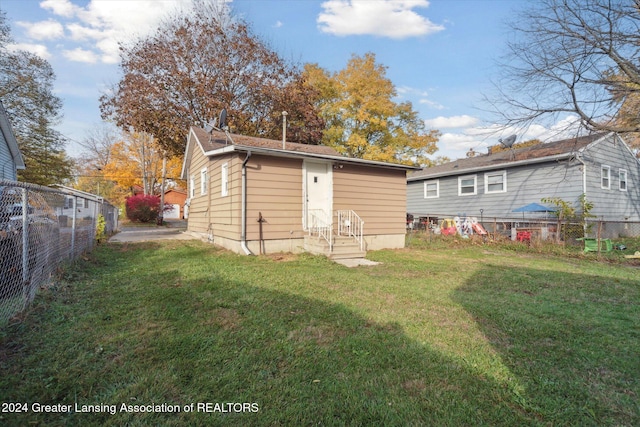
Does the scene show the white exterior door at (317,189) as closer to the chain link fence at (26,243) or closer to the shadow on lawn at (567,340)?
the shadow on lawn at (567,340)

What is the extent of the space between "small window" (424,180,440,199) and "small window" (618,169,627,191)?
765cm

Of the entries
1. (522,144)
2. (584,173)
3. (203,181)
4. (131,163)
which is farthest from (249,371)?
(522,144)

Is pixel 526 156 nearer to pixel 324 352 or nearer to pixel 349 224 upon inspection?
pixel 349 224

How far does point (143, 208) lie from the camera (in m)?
22.3

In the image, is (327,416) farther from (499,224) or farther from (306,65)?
(306,65)

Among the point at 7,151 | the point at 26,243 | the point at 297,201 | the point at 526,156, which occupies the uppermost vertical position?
the point at 7,151

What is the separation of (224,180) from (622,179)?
17344 mm

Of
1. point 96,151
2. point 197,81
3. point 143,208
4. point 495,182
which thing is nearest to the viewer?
point 495,182

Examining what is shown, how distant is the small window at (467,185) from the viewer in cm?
1505

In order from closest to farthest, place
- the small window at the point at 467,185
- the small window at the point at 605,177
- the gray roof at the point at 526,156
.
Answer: the gray roof at the point at 526,156
the small window at the point at 605,177
the small window at the point at 467,185

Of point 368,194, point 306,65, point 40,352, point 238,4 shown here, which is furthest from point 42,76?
point 40,352

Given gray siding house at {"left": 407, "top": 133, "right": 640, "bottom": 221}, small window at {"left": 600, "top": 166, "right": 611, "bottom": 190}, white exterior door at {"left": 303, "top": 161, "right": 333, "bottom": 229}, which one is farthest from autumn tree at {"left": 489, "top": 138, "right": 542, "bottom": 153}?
white exterior door at {"left": 303, "top": 161, "right": 333, "bottom": 229}

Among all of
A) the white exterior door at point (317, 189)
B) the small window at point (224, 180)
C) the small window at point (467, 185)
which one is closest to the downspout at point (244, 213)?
the small window at point (224, 180)

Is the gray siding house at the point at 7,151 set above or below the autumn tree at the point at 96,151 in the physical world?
below
